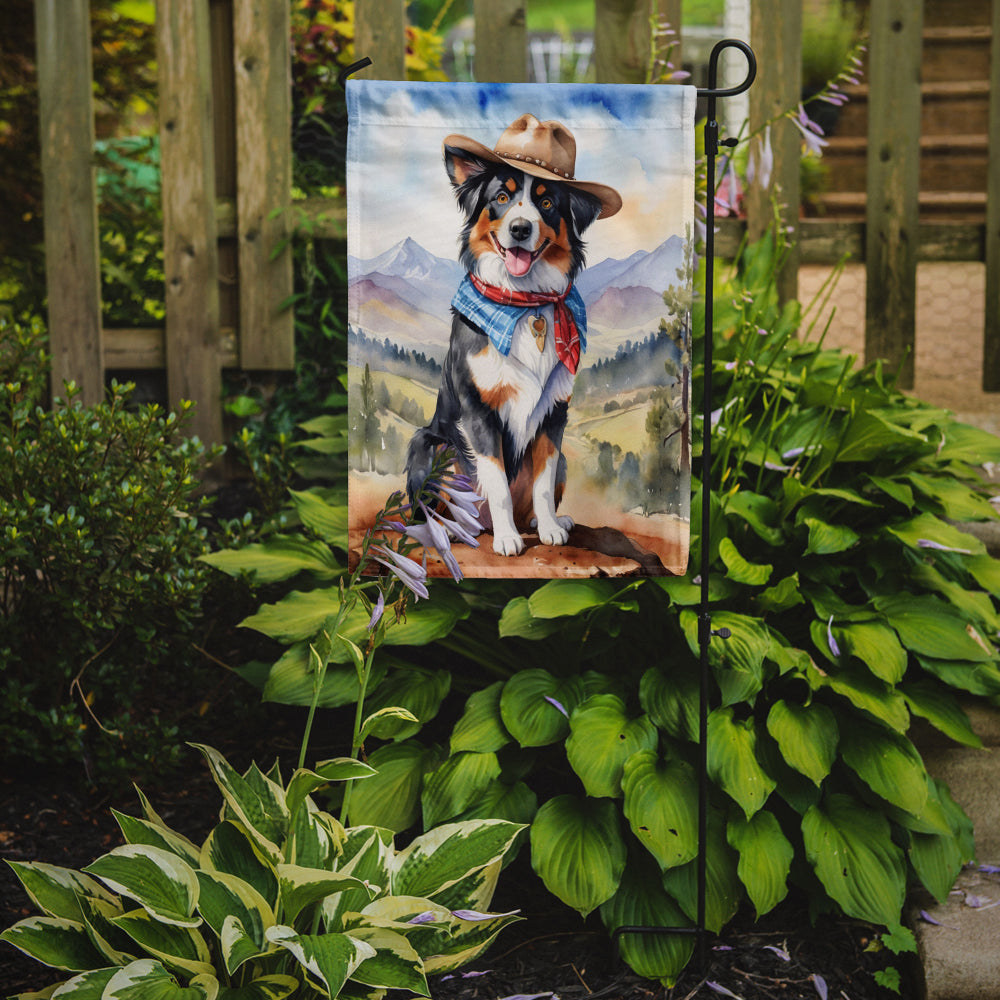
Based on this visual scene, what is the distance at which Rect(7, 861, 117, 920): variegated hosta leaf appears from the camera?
156 centimetres

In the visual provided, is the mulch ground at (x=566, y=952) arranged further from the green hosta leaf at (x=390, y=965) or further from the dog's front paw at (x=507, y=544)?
the dog's front paw at (x=507, y=544)

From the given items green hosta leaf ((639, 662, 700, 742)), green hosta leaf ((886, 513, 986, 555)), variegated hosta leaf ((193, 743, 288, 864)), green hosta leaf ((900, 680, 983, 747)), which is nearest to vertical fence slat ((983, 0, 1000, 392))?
green hosta leaf ((886, 513, 986, 555))

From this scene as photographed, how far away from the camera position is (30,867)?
5.19 feet

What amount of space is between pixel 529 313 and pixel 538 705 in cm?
77

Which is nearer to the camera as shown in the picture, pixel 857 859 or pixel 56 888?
pixel 56 888

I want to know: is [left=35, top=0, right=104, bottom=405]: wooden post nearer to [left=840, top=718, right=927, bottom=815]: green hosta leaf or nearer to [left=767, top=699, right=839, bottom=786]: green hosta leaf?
[left=767, top=699, right=839, bottom=786]: green hosta leaf

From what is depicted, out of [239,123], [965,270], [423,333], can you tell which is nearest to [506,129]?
[423,333]

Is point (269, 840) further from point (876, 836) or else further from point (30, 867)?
point (876, 836)

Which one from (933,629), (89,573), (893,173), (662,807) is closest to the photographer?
(662,807)

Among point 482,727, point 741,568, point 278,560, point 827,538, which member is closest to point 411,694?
point 482,727

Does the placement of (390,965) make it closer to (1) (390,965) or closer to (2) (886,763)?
(1) (390,965)

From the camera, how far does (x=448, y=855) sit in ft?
5.60

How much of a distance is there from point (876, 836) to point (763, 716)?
335mm

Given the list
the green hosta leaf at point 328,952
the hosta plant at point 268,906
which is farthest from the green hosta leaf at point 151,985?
the green hosta leaf at point 328,952
